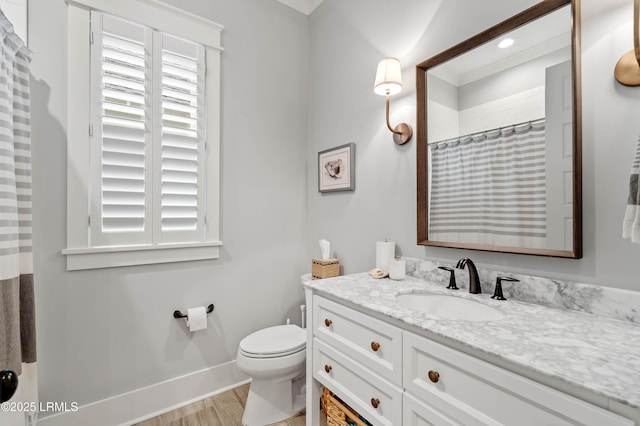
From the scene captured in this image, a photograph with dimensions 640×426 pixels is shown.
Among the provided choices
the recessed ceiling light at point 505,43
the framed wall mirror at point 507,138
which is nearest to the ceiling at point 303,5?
the framed wall mirror at point 507,138

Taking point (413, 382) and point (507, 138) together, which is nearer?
point (413, 382)

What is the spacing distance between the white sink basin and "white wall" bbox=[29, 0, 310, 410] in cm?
127

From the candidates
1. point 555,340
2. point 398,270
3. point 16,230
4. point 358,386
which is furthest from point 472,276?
point 16,230

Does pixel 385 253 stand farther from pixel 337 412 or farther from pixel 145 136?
pixel 145 136

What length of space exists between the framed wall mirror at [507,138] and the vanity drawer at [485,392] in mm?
599

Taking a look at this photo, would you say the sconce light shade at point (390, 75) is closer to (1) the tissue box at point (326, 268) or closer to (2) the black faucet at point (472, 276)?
(2) the black faucet at point (472, 276)

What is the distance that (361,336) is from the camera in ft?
3.93

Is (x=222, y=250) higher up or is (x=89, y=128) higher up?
(x=89, y=128)

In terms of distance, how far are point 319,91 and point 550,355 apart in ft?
7.33

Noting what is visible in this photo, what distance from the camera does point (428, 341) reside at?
36.9 inches

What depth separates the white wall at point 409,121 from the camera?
0.99 meters

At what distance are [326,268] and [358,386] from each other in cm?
93

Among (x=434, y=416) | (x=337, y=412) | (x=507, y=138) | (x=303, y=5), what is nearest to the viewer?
(x=434, y=416)

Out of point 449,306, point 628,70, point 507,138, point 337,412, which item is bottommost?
point 337,412
